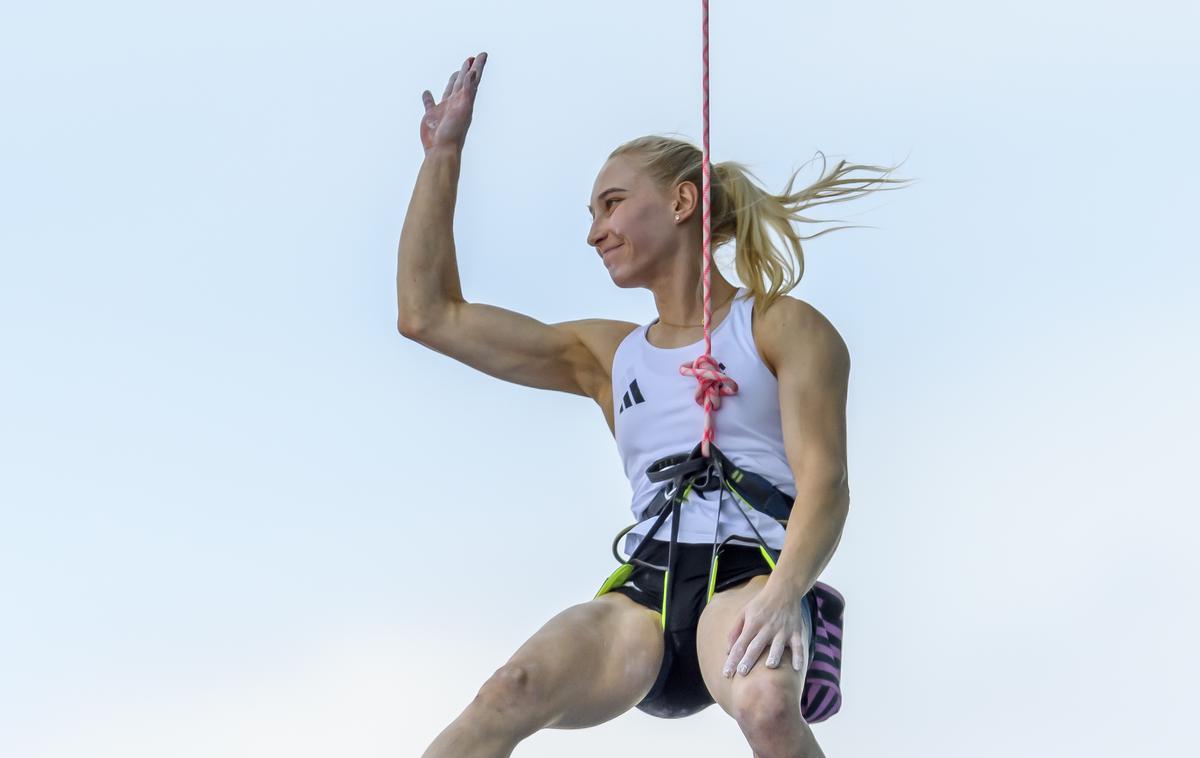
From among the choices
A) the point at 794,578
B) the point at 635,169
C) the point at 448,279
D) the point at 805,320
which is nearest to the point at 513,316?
the point at 448,279

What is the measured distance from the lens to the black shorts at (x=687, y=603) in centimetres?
365

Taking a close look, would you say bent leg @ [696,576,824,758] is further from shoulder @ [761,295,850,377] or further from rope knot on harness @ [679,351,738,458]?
shoulder @ [761,295,850,377]

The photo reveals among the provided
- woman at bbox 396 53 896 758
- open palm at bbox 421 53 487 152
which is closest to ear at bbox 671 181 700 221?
woman at bbox 396 53 896 758

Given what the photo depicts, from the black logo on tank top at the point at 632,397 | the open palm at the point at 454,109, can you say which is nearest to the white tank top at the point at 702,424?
the black logo on tank top at the point at 632,397

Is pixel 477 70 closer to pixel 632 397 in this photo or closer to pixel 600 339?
pixel 600 339

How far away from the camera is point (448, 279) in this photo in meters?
4.14

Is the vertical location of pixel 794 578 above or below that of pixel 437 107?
below

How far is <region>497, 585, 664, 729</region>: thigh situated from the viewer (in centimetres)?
348

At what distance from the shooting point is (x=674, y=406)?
12.5 feet

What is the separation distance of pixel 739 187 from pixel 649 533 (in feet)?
3.07

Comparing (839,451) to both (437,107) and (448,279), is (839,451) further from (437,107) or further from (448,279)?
(437,107)

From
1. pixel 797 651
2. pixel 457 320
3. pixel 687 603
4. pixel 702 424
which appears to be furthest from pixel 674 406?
pixel 797 651

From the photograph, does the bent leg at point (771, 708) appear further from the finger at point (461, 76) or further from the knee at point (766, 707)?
the finger at point (461, 76)

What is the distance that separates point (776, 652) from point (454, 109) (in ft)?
5.66
